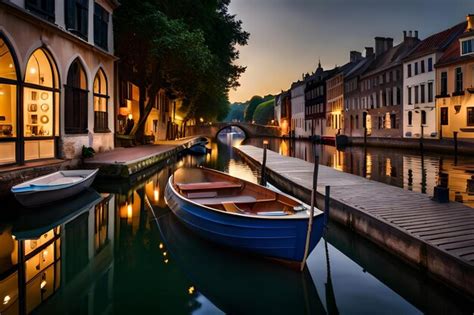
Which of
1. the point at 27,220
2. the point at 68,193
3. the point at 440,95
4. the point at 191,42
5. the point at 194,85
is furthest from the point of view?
the point at 440,95

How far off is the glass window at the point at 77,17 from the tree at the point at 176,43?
5.38m

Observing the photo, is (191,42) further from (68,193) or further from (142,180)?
(68,193)

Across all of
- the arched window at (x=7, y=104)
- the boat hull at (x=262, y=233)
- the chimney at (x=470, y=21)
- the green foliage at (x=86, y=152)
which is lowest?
the boat hull at (x=262, y=233)

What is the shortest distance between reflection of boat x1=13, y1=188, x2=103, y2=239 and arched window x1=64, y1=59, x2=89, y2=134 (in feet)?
19.4

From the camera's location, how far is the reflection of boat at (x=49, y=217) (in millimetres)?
10547

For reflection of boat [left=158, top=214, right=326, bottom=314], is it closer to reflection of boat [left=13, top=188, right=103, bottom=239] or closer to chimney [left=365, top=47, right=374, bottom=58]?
reflection of boat [left=13, top=188, right=103, bottom=239]

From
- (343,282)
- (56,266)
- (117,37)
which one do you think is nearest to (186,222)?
(56,266)

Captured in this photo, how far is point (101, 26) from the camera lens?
2473 cm

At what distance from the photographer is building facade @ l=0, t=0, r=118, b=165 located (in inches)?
597

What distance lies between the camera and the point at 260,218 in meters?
7.69

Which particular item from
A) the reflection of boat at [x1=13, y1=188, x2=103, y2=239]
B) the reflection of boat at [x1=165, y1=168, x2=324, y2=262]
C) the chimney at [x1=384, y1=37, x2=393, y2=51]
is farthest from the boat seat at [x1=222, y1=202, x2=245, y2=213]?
the chimney at [x1=384, y1=37, x2=393, y2=51]

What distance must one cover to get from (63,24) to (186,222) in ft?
43.9

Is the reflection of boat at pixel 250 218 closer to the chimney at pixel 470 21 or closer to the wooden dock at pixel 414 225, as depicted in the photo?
the wooden dock at pixel 414 225

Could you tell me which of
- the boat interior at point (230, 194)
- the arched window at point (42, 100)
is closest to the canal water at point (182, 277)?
the boat interior at point (230, 194)
